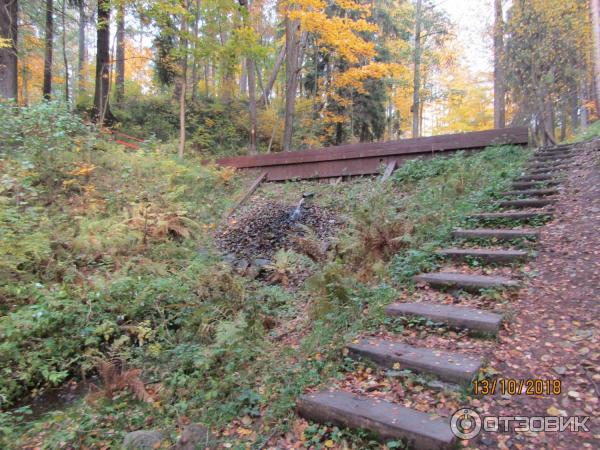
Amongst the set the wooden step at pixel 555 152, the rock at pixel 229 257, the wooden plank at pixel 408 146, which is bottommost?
the rock at pixel 229 257

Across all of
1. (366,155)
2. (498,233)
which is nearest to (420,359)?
(498,233)

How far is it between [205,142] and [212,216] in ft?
24.6

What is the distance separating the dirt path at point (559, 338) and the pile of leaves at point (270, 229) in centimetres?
351

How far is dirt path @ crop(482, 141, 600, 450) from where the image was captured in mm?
2162

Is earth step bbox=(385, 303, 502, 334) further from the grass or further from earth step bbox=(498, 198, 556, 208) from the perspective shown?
earth step bbox=(498, 198, 556, 208)

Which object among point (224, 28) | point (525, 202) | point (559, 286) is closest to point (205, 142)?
point (224, 28)

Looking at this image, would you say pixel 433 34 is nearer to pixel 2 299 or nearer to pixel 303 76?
pixel 303 76

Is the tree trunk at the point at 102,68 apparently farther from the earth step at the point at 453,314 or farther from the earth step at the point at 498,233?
the earth step at the point at 453,314

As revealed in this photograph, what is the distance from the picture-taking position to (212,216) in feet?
29.7

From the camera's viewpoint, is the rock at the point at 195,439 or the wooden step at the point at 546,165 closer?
the rock at the point at 195,439

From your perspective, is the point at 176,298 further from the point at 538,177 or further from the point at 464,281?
the point at 538,177

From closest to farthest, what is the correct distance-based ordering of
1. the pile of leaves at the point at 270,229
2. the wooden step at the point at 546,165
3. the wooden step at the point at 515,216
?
the wooden step at the point at 515,216, the wooden step at the point at 546,165, the pile of leaves at the point at 270,229

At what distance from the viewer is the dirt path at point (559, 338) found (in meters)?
2.16
